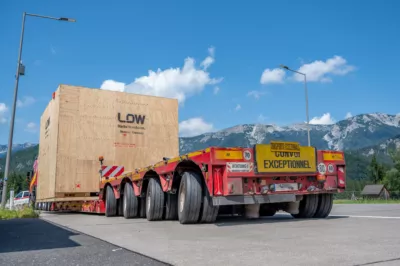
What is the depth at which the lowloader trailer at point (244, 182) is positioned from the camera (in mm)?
6488

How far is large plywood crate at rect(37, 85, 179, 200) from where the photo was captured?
1097 cm

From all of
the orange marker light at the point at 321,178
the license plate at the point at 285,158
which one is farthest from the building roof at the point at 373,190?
the license plate at the point at 285,158

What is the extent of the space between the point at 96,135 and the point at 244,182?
623cm

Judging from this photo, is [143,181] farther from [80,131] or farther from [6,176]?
[6,176]

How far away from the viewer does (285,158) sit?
7.09m

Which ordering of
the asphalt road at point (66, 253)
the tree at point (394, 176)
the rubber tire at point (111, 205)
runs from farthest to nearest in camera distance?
the tree at point (394, 176) < the rubber tire at point (111, 205) < the asphalt road at point (66, 253)

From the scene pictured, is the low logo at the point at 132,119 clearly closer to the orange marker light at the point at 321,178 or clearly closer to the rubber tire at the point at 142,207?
the rubber tire at the point at 142,207

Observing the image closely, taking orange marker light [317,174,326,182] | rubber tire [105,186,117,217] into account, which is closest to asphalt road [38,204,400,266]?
orange marker light [317,174,326,182]

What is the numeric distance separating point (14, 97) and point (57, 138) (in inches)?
199

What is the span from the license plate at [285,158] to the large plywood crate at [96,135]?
19.1ft

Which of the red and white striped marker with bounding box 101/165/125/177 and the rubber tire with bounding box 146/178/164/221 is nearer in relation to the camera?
the rubber tire with bounding box 146/178/164/221

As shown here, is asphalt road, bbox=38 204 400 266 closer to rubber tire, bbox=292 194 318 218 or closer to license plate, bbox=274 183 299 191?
license plate, bbox=274 183 299 191

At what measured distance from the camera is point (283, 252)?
372 centimetres

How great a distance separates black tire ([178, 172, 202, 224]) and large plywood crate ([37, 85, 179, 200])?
5169 mm
